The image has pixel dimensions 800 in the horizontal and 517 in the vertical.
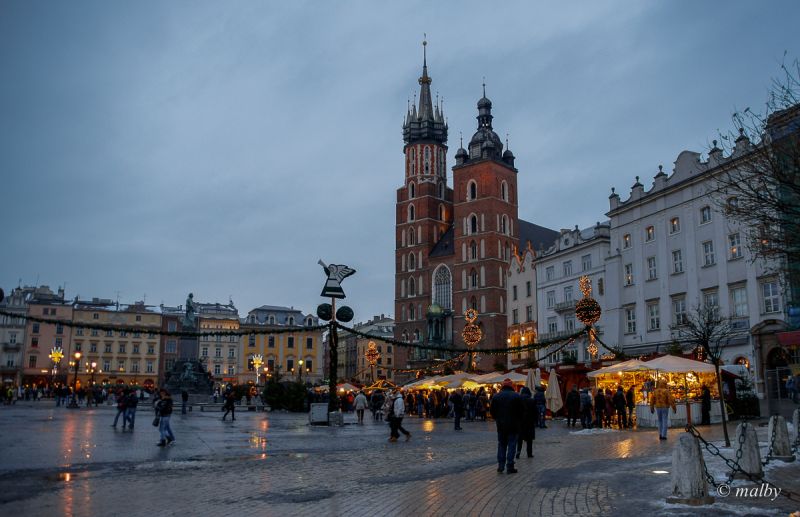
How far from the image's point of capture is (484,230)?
3342 inches

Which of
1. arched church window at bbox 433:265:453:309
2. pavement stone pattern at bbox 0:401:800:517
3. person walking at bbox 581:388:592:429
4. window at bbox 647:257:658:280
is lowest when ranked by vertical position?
pavement stone pattern at bbox 0:401:800:517

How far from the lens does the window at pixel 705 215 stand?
41.2 m

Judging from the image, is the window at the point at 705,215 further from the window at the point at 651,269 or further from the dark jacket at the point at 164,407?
the dark jacket at the point at 164,407

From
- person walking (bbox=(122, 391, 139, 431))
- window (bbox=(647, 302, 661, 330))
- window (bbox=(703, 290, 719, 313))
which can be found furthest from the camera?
window (bbox=(647, 302, 661, 330))

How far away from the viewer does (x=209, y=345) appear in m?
101

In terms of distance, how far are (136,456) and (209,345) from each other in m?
89.4

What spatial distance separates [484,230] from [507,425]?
7339 centimetres

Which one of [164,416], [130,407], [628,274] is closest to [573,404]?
[164,416]

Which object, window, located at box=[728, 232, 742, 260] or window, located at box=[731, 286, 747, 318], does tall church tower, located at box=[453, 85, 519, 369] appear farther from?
window, located at box=[728, 232, 742, 260]

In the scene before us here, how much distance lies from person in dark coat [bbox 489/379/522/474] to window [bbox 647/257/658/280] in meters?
35.3

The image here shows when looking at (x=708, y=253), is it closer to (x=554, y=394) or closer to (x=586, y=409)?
(x=554, y=394)

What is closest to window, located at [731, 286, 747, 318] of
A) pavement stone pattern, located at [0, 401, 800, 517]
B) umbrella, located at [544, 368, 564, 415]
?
umbrella, located at [544, 368, 564, 415]

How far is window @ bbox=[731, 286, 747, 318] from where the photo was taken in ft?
126

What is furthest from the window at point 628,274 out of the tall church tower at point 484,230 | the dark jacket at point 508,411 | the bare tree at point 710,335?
the dark jacket at point 508,411
